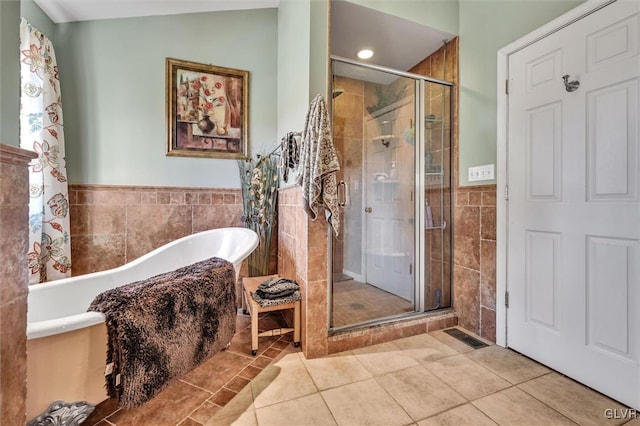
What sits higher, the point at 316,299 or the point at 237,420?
the point at 316,299

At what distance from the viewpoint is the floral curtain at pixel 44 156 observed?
1.85 metres

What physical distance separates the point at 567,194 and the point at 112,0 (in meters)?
3.49

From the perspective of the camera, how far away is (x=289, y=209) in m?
2.21

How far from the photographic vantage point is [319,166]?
1.66 meters

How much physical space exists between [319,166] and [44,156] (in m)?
2.03

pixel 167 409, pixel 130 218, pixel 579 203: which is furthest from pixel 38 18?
pixel 579 203

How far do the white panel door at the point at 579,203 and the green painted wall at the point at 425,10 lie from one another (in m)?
0.70

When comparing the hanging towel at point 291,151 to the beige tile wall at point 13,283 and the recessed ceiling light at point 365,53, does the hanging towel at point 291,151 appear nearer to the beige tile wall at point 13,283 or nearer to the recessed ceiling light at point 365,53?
the recessed ceiling light at point 365,53

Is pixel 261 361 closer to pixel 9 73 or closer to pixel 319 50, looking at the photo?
pixel 9 73

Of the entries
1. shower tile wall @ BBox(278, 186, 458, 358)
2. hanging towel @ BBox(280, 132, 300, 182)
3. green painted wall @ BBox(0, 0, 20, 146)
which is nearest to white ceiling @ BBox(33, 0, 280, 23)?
hanging towel @ BBox(280, 132, 300, 182)

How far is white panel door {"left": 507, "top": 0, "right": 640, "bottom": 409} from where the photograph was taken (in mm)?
1353

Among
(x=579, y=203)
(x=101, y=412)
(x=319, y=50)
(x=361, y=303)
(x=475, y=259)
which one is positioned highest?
(x=319, y=50)

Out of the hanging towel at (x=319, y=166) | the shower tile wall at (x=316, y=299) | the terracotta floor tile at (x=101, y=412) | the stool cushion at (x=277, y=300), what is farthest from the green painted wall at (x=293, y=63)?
the terracotta floor tile at (x=101, y=412)

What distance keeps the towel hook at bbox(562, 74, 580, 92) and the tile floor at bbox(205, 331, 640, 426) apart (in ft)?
5.59
